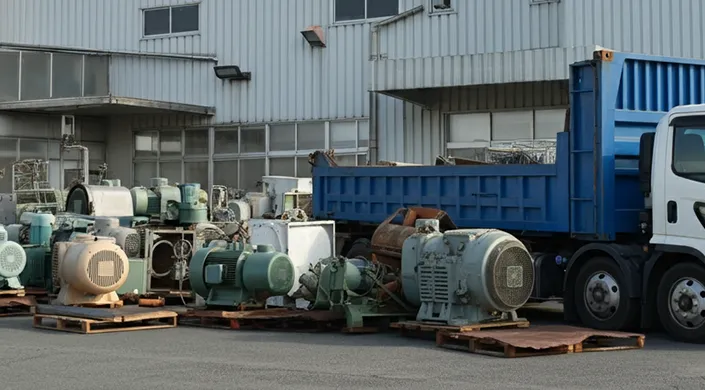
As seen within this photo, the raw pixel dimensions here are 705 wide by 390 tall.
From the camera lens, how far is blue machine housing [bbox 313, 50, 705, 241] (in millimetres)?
12148

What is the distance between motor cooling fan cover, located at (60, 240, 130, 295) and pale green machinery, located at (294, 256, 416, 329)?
302 centimetres

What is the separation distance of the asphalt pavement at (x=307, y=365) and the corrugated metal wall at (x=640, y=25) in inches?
380

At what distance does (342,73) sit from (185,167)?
230 inches

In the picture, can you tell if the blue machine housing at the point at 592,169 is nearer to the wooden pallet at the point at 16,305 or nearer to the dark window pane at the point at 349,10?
the wooden pallet at the point at 16,305

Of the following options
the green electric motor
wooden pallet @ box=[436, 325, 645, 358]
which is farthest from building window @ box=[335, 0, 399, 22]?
wooden pallet @ box=[436, 325, 645, 358]

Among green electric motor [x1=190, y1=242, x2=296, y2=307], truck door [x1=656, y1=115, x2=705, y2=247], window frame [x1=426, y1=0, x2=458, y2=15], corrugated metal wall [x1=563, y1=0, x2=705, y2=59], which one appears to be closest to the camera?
truck door [x1=656, y1=115, x2=705, y2=247]

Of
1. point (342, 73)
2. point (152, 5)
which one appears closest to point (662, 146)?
point (342, 73)

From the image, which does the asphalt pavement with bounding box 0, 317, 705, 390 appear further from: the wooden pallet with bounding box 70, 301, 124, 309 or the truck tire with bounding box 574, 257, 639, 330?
the wooden pallet with bounding box 70, 301, 124, 309

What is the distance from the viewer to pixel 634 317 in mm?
11781

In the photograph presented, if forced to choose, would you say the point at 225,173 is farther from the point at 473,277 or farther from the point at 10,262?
the point at 473,277

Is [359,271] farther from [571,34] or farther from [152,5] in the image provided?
[152,5]

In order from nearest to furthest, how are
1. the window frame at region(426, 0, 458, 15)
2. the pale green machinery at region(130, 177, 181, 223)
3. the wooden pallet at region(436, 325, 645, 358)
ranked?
the wooden pallet at region(436, 325, 645, 358), the pale green machinery at region(130, 177, 181, 223), the window frame at region(426, 0, 458, 15)

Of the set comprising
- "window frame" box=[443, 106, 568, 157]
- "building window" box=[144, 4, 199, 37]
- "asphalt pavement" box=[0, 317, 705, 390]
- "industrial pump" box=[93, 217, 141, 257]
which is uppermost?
"building window" box=[144, 4, 199, 37]

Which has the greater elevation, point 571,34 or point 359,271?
point 571,34
